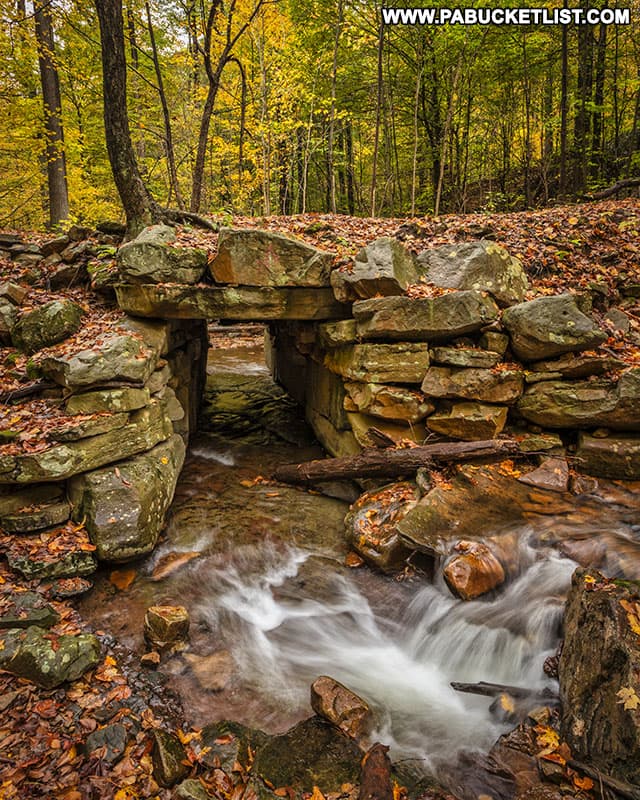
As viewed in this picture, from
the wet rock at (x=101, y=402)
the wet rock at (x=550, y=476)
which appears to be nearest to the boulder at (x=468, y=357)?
the wet rock at (x=550, y=476)

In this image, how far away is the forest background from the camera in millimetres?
11352

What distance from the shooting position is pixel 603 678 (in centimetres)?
293

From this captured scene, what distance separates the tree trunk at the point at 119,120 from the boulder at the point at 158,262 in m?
1.89

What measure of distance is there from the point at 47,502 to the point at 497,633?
5.04m

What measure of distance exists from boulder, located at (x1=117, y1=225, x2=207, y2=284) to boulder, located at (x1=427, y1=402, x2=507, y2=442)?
14.2 feet

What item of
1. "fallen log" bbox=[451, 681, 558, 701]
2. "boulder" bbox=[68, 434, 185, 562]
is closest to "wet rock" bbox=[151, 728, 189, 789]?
"boulder" bbox=[68, 434, 185, 562]

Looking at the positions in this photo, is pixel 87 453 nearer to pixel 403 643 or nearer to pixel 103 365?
pixel 103 365

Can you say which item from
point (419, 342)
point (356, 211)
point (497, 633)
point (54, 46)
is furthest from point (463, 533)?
point (356, 211)

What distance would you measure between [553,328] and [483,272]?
130cm

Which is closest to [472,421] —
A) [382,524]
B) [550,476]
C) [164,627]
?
[550,476]

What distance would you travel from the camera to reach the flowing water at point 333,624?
378cm

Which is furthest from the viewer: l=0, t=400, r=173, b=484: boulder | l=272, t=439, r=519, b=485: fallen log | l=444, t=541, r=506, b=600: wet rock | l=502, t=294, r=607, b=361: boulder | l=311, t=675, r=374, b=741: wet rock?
l=272, t=439, r=519, b=485: fallen log

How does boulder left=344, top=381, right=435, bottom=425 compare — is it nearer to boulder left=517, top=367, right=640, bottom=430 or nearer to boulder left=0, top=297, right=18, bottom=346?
boulder left=517, top=367, right=640, bottom=430

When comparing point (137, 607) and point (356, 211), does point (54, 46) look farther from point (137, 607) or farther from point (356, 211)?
point (137, 607)
